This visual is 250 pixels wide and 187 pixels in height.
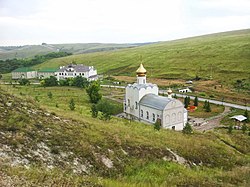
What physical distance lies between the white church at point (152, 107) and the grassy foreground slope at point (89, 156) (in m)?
22.3

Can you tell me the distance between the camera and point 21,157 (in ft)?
31.9

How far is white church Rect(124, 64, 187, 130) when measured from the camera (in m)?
39.4

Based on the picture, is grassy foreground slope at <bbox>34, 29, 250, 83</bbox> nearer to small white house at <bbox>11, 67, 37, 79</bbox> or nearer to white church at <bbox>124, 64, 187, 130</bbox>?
small white house at <bbox>11, 67, 37, 79</bbox>

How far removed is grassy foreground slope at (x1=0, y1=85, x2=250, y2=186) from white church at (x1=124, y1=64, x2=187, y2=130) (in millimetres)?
22345

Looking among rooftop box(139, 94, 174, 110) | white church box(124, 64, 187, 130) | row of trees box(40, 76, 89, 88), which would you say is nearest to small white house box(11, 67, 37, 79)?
row of trees box(40, 76, 89, 88)

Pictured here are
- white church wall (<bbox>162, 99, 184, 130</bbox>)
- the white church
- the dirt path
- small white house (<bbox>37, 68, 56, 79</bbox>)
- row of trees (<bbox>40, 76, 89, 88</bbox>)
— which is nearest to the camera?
white church wall (<bbox>162, 99, 184, 130</bbox>)

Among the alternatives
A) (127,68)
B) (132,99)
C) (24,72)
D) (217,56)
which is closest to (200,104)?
(132,99)

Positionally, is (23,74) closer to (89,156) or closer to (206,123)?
(206,123)

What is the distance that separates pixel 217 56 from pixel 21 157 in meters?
116

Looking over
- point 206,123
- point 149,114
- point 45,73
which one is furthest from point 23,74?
point 206,123

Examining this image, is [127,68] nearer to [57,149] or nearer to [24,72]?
[24,72]

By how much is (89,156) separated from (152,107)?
98.4 feet

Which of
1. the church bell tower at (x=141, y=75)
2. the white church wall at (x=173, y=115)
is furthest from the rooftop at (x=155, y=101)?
the church bell tower at (x=141, y=75)

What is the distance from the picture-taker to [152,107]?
41.0m
